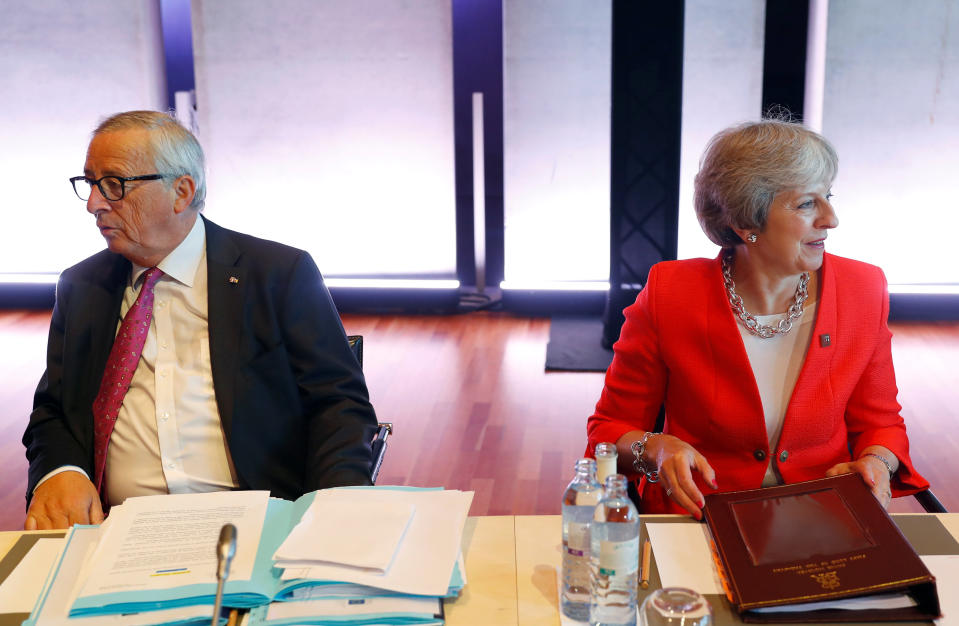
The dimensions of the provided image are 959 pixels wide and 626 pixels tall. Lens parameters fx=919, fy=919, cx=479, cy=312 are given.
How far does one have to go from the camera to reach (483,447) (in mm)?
4094

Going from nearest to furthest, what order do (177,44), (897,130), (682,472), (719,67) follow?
(682,472)
(897,130)
(719,67)
(177,44)

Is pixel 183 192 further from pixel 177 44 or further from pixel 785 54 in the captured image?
pixel 785 54

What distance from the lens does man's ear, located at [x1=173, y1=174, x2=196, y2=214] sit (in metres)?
2.14

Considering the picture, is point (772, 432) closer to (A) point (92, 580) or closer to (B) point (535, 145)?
(A) point (92, 580)

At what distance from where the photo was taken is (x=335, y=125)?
6094mm

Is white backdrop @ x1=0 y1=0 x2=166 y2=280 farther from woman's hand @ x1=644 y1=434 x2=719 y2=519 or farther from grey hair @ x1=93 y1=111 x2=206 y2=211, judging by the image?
woman's hand @ x1=644 y1=434 x2=719 y2=519

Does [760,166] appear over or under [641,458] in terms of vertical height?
over

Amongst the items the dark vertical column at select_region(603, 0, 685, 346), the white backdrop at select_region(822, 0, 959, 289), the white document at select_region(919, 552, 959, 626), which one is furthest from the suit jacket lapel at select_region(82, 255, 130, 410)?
the white backdrop at select_region(822, 0, 959, 289)

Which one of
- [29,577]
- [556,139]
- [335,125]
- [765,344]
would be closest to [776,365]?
[765,344]

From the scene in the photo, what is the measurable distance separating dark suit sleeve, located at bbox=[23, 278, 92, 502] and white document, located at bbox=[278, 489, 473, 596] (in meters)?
0.84

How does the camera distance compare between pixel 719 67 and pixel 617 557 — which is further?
pixel 719 67

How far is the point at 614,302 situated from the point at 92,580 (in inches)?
170

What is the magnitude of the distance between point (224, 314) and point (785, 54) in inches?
187

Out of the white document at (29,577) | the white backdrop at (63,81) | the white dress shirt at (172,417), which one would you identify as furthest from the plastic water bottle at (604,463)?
the white backdrop at (63,81)
